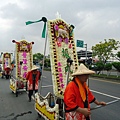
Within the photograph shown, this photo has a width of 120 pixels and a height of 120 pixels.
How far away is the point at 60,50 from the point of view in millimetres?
4289

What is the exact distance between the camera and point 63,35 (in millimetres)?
4457

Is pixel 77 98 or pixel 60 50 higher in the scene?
pixel 60 50

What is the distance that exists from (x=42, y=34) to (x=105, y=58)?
636 inches

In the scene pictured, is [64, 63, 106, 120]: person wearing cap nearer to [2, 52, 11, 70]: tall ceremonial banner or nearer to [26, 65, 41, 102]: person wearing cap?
[26, 65, 41, 102]: person wearing cap

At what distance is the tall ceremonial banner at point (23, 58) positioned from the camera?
316 inches

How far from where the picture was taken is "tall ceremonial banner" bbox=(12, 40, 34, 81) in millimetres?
8039

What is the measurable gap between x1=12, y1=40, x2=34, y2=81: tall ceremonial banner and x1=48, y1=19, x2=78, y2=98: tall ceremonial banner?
4.12 m

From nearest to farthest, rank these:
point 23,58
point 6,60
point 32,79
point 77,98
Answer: point 77,98
point 32,79
point 23,58
point 6,60

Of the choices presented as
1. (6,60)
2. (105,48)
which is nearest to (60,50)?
(6,60)

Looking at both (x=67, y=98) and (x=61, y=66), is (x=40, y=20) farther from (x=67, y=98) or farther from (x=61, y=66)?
(x=67, y=98)

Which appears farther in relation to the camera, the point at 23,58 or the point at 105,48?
the point at 105,48

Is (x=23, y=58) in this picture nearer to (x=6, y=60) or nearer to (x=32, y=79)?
(x=32, y=79)

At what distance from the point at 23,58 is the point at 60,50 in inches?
172

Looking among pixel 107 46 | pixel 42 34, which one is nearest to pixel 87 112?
pixel 42 34
